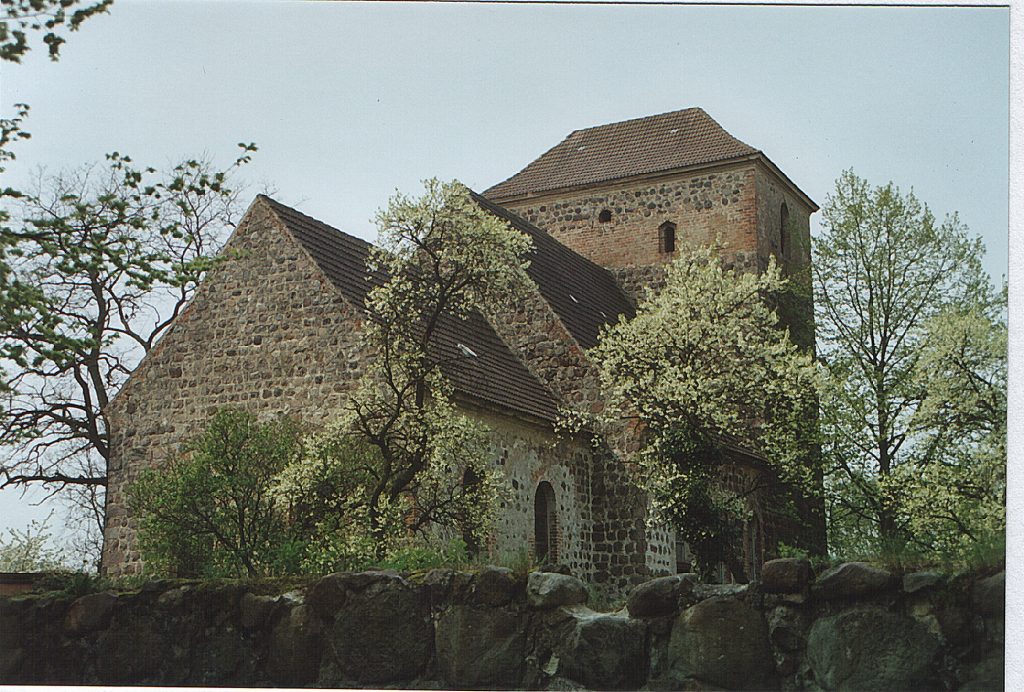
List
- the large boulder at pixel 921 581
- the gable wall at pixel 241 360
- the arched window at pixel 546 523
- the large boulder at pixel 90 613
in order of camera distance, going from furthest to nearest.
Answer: the arched window at pixel 546 523
the gable wall at pixel 241 360
the large boulder at pixel 90 613
the large boulder at pixel 921 581

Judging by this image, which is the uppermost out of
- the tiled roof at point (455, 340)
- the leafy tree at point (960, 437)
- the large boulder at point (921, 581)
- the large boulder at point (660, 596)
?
the tiled roof at point (455, 340)

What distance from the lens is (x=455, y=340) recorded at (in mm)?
14102

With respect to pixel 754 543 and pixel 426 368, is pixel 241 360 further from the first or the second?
pixel 754 543

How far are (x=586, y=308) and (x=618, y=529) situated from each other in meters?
3.86

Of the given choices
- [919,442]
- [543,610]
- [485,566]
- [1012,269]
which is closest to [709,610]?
[543,610]

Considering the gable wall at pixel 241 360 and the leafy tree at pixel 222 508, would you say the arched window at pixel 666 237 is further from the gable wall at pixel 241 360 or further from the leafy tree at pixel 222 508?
the leafy tree at pixel 222 508

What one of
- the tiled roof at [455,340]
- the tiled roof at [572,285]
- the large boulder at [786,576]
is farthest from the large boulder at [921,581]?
the tiled roof at [572,285]

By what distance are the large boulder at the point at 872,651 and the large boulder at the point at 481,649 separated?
1.92 meters

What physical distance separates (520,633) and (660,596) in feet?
3.22

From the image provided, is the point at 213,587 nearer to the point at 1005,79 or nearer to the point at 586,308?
the point at 1005,79

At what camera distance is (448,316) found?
14156 mm

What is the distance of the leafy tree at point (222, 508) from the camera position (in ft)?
34.7

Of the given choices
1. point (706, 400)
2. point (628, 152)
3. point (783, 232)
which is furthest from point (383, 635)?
point (628, 152)

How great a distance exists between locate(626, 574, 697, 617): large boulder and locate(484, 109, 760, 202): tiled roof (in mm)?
13386
